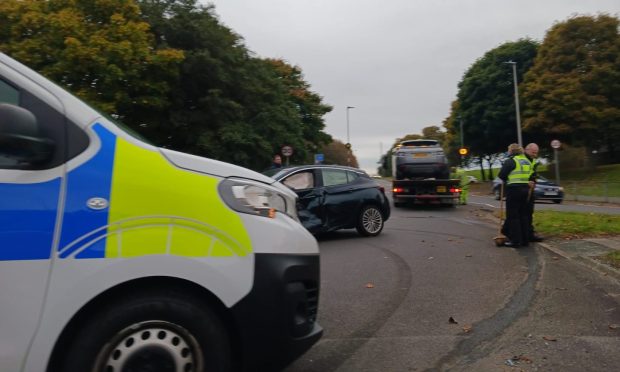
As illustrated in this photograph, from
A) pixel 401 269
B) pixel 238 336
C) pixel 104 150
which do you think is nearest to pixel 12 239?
pixel 104 150

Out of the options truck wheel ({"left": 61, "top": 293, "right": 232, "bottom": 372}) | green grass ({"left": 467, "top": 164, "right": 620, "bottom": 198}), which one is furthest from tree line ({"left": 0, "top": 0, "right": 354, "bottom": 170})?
truck wheel ({"left": 61, "top": 293, "right": 232, "bottom": 372})

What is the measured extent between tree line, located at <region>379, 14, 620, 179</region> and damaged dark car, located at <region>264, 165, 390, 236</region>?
1073 inches

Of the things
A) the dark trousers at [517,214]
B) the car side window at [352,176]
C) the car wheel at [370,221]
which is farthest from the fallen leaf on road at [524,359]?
the car side window at [352,176]

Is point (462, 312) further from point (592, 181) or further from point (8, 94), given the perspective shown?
point (592, 181)

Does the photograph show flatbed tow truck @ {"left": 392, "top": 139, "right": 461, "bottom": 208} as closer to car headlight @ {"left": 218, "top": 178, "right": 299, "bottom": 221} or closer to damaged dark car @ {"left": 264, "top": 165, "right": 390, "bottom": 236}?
damaged dark car @ {"left": 264, "top": 165, "right": 390, "bottom": 236}

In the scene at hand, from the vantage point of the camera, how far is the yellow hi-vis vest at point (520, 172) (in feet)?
28.2

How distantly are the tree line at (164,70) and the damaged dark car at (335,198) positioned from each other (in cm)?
984

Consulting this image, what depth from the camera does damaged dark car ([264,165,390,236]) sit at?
32.6 ft

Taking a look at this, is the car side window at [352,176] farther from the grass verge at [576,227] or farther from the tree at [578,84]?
the tree at [578,84]

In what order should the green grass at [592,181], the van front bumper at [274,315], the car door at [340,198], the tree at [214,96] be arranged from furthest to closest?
the green grass at [592,181]
the tree at [214,96]
the car door at [340,198]
the van front bumper at [274,315]

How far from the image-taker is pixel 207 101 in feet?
79.2

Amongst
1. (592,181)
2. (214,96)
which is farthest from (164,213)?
(592,181)

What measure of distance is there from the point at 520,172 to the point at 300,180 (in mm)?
3978

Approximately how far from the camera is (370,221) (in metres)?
10.9
